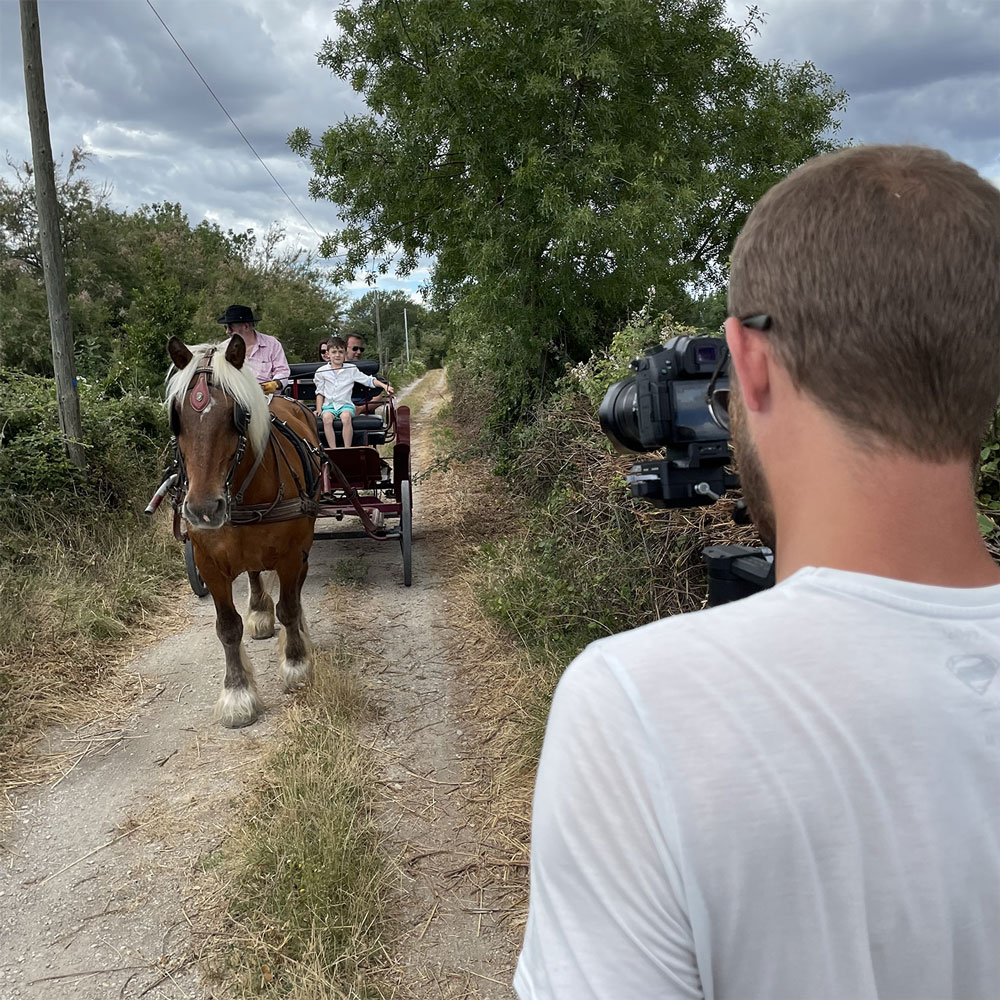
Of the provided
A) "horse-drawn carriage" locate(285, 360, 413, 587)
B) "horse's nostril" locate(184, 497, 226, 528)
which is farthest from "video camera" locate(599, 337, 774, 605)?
"horse-drawn carriage" locate(285, 360, 413, 587)

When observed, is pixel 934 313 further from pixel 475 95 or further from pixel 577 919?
pixel 475 95

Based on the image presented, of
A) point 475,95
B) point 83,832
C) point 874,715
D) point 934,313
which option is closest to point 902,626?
point 874,715

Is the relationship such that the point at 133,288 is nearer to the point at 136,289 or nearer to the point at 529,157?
the point at 136,289

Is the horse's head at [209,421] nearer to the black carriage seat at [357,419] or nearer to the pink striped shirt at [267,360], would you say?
the pink striped shirt at [267,360]

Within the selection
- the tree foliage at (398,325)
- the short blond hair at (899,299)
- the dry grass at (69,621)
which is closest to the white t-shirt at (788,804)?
the short blond hair at (899,299)

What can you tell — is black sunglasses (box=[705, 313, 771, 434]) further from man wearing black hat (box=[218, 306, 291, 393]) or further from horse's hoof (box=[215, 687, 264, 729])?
man wearing black hat (box=[218, 306, 291, 393])

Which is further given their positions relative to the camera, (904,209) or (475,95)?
(475,95)

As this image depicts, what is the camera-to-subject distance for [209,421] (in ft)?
11.9

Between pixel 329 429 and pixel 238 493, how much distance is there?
286cm

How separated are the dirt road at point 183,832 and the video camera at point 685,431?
1.95 meters

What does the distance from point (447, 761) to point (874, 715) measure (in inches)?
135

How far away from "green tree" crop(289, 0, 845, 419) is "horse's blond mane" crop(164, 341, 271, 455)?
3.62 metres

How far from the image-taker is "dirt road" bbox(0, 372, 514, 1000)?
2523 millimetres

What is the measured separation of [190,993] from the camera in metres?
2.40
